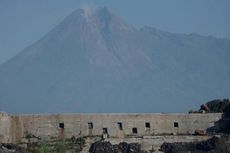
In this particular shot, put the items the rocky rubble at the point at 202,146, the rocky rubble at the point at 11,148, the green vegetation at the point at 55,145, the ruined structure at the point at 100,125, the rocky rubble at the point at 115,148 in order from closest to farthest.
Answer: the rocky rubble at the point at 11,148, the rocky rubble at the point at 202,146, the rocky rubble at the point at 115,148, the green vegetation at the point at 55,145, the ruined structure at the point at 100,125

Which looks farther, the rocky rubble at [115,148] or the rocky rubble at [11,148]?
the rocky rubble at [115,148]

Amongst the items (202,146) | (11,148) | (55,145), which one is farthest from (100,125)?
(202,146)

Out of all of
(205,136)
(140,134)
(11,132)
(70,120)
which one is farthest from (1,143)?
(205,136)

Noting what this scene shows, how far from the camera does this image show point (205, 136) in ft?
209

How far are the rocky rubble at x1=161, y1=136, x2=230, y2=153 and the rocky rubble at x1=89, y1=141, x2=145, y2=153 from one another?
2650mm

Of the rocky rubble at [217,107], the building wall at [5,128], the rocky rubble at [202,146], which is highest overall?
the rocky rubble at [217,107]

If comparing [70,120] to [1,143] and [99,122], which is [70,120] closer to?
[99,122]

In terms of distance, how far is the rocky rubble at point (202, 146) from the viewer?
60.1 m

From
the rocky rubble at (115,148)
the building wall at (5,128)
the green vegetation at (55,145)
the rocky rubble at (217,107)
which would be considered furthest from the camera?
the rocky rubble at (217,107)

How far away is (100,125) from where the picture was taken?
64188 millimetres

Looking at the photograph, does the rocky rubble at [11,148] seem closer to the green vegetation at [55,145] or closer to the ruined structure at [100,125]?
the green vegetation at [55,145]

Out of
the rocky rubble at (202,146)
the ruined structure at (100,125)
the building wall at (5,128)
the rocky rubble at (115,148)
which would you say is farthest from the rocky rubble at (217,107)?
the building wall at (5,128)

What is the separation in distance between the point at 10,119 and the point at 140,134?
1175cm

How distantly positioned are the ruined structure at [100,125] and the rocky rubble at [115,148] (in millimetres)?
2773
